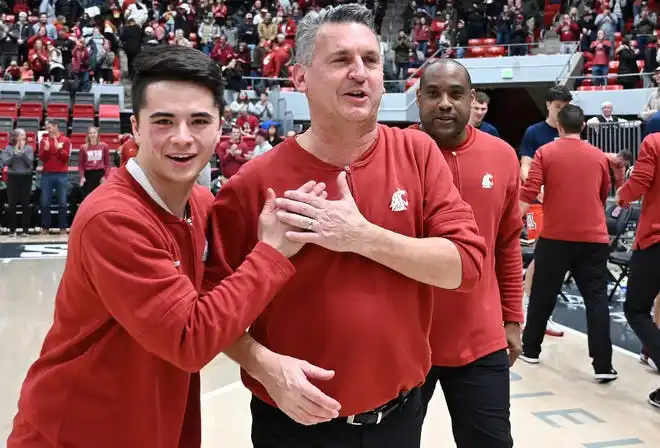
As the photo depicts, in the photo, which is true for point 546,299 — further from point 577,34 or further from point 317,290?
point 577,34

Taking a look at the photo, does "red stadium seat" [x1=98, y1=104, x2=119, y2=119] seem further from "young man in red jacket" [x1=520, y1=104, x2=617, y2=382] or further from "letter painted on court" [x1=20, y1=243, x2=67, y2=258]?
"young man in red jacket" [x1=520, y1=104, x2=617, y2=382]

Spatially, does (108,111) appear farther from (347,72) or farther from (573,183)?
(347,72)

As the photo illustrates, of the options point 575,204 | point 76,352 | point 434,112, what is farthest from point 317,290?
point 575,204

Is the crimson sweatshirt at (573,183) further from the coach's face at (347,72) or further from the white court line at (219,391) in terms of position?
the coach's face at (347,72)

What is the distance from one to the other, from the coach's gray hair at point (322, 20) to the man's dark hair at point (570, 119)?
3025 mm

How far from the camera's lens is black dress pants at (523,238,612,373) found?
4461mm

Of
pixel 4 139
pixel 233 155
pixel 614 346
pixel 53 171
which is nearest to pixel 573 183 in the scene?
pixel 614 346

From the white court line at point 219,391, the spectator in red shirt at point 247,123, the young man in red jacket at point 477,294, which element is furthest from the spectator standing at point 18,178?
the young man in red jacket at point 477,294

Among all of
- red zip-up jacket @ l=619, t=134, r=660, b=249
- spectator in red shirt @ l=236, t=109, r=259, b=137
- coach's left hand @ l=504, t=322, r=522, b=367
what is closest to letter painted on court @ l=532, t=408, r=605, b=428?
red zip-up jacket @ l=619, t=134, r=660, b=249

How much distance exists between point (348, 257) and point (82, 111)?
1430 centimetres

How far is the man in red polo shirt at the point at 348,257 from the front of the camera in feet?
4.99

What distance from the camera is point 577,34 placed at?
1828 centimetres

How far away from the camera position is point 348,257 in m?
1.58

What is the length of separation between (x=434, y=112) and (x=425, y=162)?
75 centimetres
